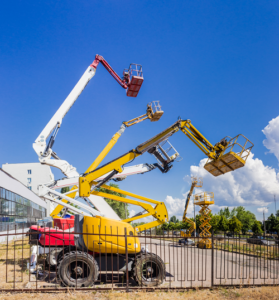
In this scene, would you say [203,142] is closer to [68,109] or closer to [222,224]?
[68,109]

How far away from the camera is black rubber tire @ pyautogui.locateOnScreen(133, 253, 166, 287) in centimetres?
873

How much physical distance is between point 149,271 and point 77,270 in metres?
2.35

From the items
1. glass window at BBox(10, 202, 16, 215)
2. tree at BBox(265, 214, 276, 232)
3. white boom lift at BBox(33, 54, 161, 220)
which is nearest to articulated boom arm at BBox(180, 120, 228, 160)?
white boom lift at BBox(33, 54, 161, 220)

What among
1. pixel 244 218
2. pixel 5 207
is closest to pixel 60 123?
pixel 5 207

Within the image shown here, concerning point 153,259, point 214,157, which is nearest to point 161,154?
point 214,157

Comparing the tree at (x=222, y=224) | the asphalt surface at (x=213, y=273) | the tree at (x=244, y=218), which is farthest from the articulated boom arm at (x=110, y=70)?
the tree at (x=244, y=218)

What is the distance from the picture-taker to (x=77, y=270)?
8555 mm

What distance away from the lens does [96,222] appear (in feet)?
29.3

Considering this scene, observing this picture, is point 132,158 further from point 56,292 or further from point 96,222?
Answer: point 56,292

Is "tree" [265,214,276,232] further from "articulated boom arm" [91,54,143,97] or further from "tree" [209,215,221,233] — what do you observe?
"articulated boom arm" [91,54,143,97]

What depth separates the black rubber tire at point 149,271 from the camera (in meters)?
8.73

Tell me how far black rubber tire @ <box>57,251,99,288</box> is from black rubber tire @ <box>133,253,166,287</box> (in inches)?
51.6

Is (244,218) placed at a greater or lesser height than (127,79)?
lesser

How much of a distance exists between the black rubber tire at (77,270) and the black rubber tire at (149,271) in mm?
1311
